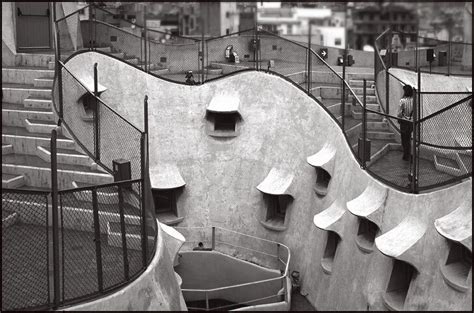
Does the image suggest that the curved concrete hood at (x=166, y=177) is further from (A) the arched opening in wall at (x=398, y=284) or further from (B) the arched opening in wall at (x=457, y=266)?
(B) the arched opening in wall at (x=457, y=266)

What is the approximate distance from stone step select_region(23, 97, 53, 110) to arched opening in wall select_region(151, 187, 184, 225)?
4.04m

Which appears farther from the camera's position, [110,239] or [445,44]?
[445,44]

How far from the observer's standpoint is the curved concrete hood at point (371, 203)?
16016 mm

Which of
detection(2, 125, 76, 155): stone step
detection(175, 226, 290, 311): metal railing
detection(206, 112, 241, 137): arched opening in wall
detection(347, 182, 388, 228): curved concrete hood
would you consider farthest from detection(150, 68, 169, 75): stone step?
detection(347, 182, 388, 228): curved concrete hood

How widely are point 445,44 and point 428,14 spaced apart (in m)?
56.8

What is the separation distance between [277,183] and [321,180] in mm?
1488

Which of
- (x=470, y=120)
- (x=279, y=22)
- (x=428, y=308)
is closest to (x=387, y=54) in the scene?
(x=470, y=120)

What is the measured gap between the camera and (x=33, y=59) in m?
24.9

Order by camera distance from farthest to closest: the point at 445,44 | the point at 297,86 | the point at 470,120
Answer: the point at 445,44
the point at 297,86
the point at 470,120

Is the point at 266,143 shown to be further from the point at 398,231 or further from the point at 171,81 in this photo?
the point at 398,231

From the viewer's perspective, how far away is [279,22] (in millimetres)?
78188

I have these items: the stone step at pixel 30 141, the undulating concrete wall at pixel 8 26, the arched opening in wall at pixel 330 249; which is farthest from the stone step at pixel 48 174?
the undulating concrete wall at pixel 8 26

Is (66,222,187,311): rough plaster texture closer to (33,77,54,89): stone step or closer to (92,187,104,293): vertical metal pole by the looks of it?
(92,187,104,293): vertical metal pole

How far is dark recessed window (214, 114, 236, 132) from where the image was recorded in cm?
2277
